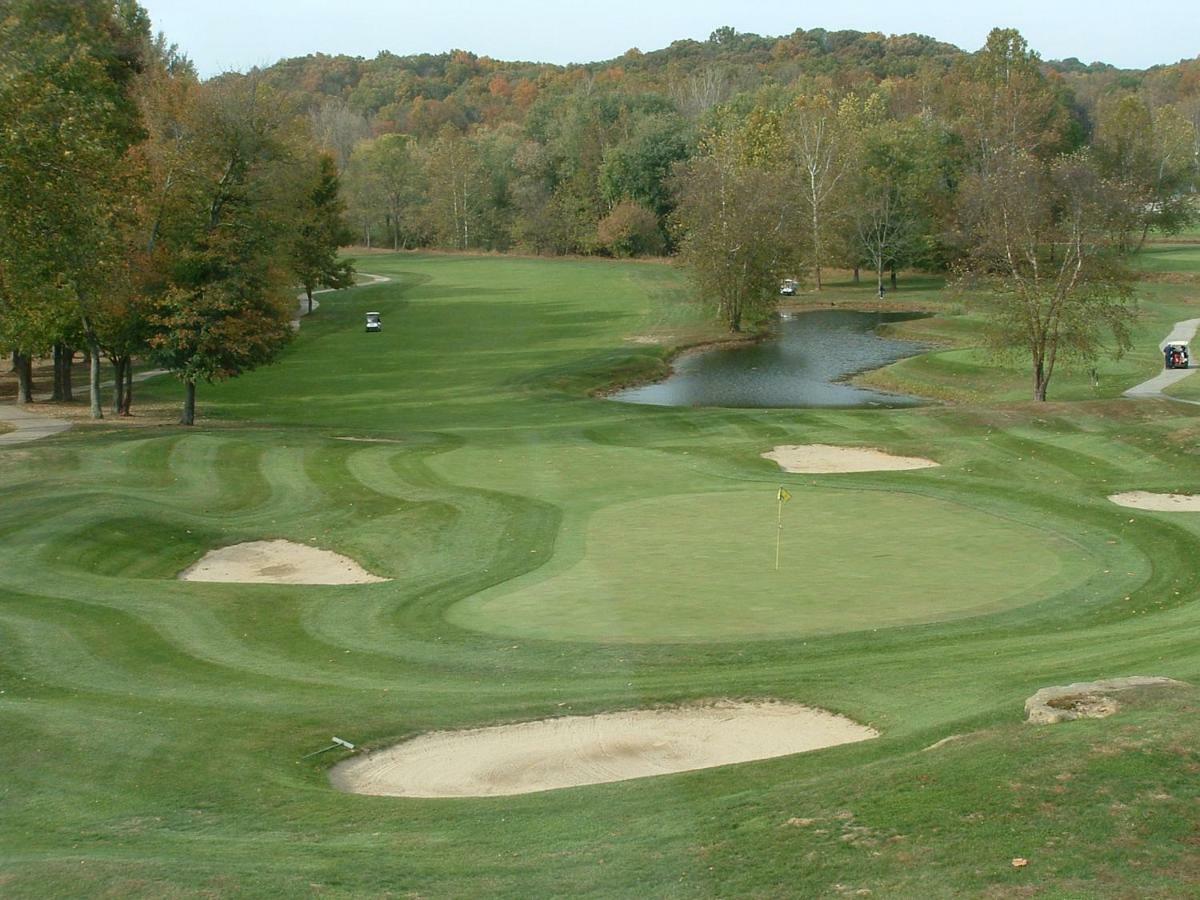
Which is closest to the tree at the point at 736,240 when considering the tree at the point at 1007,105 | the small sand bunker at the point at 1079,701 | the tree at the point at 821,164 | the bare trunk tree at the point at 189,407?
the tree at the point at 821,164

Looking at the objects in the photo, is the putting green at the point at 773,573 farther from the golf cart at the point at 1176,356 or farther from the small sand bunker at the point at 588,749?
the golf cart at the point at 1176,356

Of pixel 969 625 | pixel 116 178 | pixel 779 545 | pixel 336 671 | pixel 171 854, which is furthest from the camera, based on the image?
pixel 116 178

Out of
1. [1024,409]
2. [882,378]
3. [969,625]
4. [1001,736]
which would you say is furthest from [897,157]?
[1001,736]

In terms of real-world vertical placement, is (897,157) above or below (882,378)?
above

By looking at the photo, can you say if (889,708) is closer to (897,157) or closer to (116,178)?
(116,178)

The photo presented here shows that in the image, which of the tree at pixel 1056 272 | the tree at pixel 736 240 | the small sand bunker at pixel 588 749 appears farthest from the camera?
the tree at pixel 736 240

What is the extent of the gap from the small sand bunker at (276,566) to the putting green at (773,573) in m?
4.10

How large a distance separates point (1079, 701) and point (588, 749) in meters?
5.43

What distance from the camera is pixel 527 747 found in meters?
14.8

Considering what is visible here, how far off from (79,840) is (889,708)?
30.0 feet

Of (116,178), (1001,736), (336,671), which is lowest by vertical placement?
(336,671)

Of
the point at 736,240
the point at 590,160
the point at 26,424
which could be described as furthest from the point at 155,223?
the point at 590,160

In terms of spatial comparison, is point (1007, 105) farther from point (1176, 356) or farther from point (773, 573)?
point (773, 573)

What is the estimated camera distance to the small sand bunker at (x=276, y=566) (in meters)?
24.5
